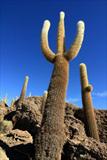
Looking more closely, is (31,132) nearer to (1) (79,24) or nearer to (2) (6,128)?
(2) (6,128)

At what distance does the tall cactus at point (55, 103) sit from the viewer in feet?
27.5

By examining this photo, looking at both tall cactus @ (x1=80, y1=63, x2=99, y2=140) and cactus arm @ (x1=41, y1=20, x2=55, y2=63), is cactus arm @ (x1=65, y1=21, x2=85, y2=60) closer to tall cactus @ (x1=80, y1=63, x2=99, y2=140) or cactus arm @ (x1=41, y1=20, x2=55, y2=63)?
cactus arm @ (x1=41, y1=20, x2=55, y2=63)

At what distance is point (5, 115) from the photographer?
16172 millimetres

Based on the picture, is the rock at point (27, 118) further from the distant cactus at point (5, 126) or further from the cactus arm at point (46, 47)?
the cactus arm at point (46, 47)

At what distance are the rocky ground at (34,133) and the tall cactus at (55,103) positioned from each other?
607 millimetres

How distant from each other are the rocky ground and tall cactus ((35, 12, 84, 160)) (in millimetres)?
607

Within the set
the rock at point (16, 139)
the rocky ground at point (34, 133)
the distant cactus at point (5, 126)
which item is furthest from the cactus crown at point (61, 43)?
the distant cactus at point (5, 126)

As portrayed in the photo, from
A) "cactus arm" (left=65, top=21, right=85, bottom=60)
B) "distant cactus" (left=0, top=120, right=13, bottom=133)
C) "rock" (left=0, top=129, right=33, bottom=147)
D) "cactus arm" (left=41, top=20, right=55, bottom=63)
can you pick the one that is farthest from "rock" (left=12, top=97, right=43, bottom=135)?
"cactus arm" (left=65, top=21, right=85, bottom=60)

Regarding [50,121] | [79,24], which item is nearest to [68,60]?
[79,24]

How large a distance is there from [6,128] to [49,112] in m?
5.40

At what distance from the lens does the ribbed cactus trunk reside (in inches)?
328

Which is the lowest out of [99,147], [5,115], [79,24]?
[99,147]

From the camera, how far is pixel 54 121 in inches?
339

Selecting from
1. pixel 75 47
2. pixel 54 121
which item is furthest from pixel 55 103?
pixel 75 47
